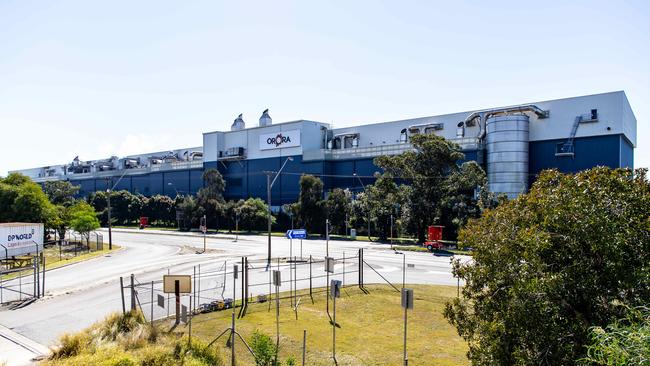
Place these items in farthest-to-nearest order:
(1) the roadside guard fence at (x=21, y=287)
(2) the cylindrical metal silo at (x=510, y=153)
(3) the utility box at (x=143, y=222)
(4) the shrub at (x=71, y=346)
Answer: (3) the utility box at (x=143, y=222)
(2) the cylindrical metal silo at (x=510, y=153)
(1) the roadside guard fence at (x=21, y=287)
(4) the shrub at (x=71, y=346)

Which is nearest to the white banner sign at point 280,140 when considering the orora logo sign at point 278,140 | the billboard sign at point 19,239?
the orora logo sign at point 278,140

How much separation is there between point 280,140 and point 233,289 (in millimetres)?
68307

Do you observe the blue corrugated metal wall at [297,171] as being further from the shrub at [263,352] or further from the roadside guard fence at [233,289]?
the shrub at [263,352]

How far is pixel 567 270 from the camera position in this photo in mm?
9047

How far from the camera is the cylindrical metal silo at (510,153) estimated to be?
6147cm

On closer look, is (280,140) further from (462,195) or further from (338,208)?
(462,195)

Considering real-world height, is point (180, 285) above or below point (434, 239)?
above

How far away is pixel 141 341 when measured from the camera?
1451 centimetres

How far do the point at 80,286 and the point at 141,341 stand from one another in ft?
52.1

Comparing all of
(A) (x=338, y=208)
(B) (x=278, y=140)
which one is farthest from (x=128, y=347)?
(B) (x=278, y=140)

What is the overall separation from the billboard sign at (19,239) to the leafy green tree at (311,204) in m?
37.0

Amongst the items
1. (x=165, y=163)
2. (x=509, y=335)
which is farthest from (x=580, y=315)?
(x=165, y=163)

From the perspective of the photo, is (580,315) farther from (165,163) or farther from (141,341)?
(165,163)

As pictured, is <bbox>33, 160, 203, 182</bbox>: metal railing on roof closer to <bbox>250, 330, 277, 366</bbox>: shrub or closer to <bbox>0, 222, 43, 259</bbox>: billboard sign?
<bbox>0, 222, 43, 259</bbox>: billboard sign
